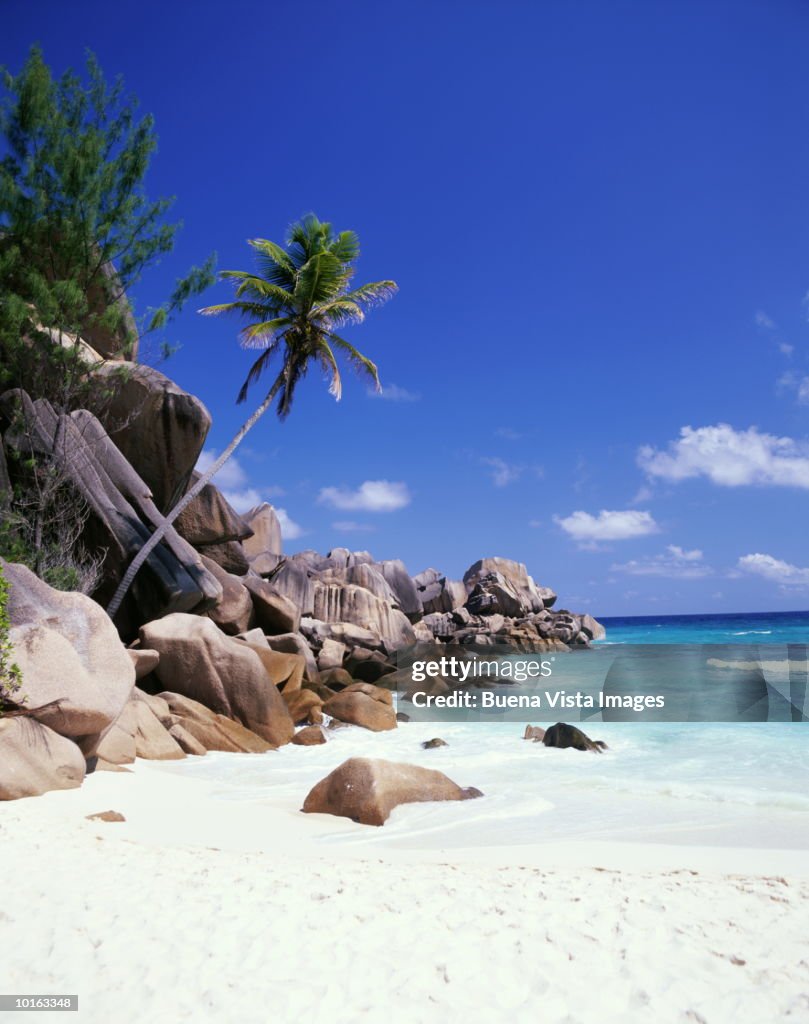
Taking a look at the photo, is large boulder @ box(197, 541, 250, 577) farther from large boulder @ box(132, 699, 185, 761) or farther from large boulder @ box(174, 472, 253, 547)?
large boulder @ box(132, 699, 185, 761)

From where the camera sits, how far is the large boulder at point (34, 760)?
6305mm

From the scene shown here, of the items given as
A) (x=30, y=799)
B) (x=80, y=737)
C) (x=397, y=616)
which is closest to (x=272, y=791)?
(x=80, y=737)

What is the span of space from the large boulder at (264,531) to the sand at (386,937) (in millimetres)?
25953

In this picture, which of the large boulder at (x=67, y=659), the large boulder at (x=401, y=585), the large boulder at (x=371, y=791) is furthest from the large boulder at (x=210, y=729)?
the large boulder at (x=401, y=585)

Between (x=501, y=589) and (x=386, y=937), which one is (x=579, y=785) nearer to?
(x=386, y=937)

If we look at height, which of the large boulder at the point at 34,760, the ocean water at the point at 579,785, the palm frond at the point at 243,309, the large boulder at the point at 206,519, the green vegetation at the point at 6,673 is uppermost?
the palm frond at the point at 243,309

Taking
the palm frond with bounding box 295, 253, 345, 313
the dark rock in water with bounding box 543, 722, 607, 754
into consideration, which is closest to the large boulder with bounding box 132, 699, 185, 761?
the dark rock in water with bounding box 543, 722, 607, 754

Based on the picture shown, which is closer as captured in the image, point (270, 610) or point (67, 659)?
point (67, 659)

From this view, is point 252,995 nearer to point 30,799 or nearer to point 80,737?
point 30,799

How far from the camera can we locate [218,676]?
12086 millimetres

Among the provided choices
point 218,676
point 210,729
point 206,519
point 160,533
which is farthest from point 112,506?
point 210,729

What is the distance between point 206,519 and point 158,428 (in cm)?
338

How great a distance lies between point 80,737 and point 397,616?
27653mm

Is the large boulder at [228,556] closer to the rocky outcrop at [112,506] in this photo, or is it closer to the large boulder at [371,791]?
the rocky outcrop at [112,506]
